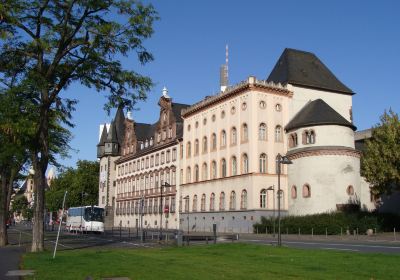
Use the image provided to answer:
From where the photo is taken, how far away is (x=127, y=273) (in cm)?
1509

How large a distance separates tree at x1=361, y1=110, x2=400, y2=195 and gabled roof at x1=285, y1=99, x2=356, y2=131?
21.8 feet

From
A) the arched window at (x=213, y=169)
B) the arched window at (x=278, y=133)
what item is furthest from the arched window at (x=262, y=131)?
the arched window at (x=213, y=169)

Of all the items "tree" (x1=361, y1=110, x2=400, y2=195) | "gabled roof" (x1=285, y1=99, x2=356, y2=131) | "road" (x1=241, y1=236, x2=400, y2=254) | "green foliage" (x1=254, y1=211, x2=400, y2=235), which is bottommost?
"road" (x1=241, y1=236, x2=400, y2=254)

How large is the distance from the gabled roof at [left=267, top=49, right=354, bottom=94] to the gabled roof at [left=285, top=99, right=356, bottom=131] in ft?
11.5

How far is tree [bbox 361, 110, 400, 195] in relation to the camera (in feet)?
153

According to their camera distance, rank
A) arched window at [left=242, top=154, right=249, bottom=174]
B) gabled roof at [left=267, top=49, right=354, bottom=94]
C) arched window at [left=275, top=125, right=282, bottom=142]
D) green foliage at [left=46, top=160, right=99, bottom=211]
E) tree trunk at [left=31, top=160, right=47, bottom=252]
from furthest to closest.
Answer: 1. green foliage at [left=46, top=160, right=99, bottom=211]
2. gabled roof at [left=267, top=49, right=354, bottom=94]
3. arched window at [left=275, top=125, right=282, bottom=142]
4. arched window at [left=242, top=154, right=249, bottom=174]
5. tree trunk at [left=31, top=160, right=47, bottom=252]

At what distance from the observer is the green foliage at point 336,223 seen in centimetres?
4819

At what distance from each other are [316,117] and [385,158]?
11695 mm

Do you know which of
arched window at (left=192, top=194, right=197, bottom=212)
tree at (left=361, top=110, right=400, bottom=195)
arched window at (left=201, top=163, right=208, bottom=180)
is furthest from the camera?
arched window at (left=192, top=194, right=197, bottom=212)

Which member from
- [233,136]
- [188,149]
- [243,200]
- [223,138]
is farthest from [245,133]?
[188,149]

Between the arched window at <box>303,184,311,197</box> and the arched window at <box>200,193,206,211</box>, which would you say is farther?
the arched window at <box>200,193,206,211</box>

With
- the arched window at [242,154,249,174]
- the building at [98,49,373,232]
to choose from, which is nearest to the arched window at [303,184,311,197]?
the building at [98,49,373,232]

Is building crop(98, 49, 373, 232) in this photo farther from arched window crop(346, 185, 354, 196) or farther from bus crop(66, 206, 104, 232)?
bus crop(66, 206, 104, 232)

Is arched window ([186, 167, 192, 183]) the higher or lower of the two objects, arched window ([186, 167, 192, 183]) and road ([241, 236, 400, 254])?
the higher
